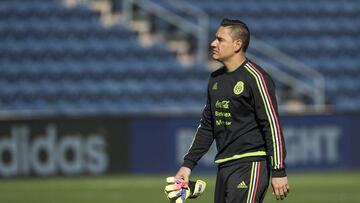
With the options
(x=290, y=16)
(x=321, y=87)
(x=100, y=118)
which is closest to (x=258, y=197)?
(x=100, y=118)

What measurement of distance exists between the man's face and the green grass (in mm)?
6454

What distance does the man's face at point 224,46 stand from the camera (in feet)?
22.6

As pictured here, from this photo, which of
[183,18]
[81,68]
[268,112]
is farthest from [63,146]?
[268,112]

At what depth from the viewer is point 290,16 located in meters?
25.7

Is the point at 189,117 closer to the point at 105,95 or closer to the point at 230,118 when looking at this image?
the point at 105,95

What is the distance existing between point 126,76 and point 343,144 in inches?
213

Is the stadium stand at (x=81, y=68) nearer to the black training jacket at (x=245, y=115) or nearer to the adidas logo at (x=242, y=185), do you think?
the black training jacket at (x=245, y=115)

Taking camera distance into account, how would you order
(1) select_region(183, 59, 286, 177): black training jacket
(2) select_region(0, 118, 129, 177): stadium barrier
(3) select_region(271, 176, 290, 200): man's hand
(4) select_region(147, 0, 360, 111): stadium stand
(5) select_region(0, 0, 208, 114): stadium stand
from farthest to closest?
(4) select_region(147, 0, 360, 111): stadium stand < (5) select_region(0, 0, 208, 114): stadium stand < (2) select_region(0, 118, 129, 177): stadium barrier < (1) select_region(183, 59, 286, 177): black training jacket < (3) select_region(271, 176, 290, 200): man's hand

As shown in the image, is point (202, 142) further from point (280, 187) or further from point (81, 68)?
point (81, 68)

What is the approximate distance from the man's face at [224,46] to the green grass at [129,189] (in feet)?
21.2

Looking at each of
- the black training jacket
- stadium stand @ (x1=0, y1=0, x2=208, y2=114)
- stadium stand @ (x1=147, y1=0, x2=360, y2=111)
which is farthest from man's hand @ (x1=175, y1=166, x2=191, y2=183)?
stadium stand @ (x1=147, y1=0, x2=360, y2=111)

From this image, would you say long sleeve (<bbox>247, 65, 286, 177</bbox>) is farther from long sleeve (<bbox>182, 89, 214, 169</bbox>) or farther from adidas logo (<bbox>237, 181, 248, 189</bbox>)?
long sleeve (<bbox>182, 89, 214, 169</bbox>)

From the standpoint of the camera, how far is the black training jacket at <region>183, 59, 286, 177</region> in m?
6.80

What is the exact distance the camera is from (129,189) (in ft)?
51.7
